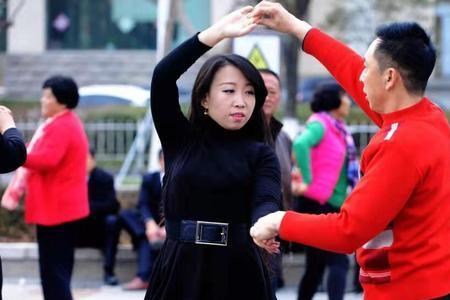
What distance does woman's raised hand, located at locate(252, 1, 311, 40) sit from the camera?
4430 mm

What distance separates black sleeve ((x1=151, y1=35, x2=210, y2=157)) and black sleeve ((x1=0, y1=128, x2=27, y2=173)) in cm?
79

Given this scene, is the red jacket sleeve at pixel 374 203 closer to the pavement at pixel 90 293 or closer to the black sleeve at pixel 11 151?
the black sleeve at pixel 11 151

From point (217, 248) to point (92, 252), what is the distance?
6.00 meters

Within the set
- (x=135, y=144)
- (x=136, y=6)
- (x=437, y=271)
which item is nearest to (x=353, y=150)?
(x=437, y=271)

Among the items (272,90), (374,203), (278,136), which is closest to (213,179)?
(374,203)

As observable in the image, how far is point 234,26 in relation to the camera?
175 inches

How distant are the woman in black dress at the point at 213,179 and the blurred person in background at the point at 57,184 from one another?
116 inches

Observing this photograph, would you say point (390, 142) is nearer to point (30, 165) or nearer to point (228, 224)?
point (228, 224)

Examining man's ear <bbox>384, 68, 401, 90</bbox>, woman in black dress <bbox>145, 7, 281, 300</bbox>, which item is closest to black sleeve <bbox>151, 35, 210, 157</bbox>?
woman in black dress <bbox>145, 7, 281, 300</bbox>

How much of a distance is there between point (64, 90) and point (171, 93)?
323 cm

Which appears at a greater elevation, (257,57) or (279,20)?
(279,20)

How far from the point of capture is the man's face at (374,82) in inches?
152

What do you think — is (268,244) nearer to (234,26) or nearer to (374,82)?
(374,82)

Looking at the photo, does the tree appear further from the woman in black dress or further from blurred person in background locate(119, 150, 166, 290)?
the woman in black dress
